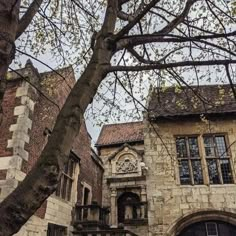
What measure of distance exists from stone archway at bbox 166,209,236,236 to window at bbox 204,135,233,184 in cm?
98

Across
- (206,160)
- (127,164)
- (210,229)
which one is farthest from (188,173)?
(127,164)

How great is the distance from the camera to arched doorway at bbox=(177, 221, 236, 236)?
30.9ft

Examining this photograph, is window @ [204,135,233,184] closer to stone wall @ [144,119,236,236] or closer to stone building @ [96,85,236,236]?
stone building @ [96,85,236,236]

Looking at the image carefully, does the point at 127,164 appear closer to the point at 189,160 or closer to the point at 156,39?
the point at 189,160

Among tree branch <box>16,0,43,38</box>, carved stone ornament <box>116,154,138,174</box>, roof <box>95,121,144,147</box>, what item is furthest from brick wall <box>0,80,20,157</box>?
carved stone ornament <box>116,154,138,174</box>

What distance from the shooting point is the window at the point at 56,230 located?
8.95m

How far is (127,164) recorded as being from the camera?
54.4 ft

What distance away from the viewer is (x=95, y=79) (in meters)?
3.00

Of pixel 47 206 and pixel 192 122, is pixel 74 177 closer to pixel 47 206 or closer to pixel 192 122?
pixel 47 206

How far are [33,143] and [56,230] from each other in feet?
9.87

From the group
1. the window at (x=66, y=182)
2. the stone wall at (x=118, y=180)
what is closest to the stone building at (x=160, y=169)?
the window at (x=66, y=182)

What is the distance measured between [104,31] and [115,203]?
42.4 ft

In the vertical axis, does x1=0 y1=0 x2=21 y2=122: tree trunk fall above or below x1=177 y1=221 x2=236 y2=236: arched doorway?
above

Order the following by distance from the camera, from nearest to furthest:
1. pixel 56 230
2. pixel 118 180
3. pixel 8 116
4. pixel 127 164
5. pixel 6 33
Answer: pixel 6 33
pixel 8 116
pixel 56 230
pixel 118 180
pixel 127 164
